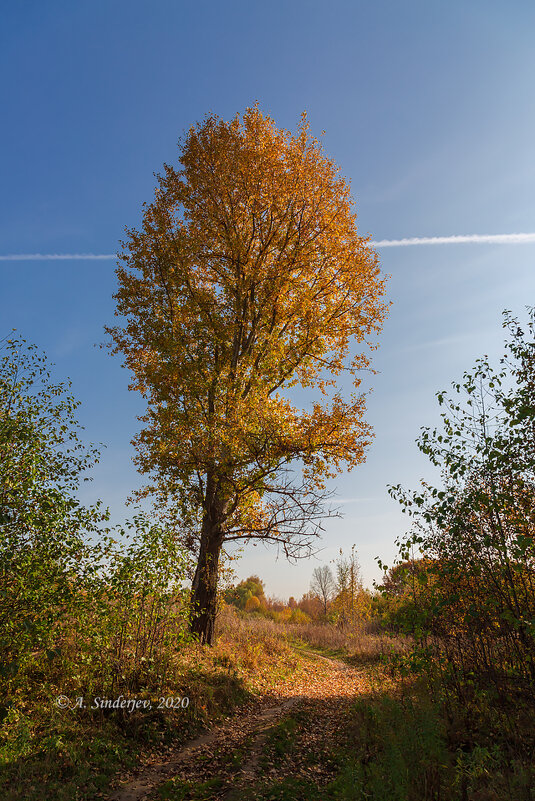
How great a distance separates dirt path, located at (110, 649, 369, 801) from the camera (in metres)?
6.46

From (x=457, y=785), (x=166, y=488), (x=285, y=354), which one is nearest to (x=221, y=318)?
(x=285, y=354)

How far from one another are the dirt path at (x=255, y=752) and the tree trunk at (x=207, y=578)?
2500 mm

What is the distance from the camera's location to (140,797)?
600cm

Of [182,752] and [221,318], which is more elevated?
[221,318]

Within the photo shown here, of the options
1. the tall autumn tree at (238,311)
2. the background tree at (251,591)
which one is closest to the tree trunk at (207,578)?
the tall autumn tree at (238,311)

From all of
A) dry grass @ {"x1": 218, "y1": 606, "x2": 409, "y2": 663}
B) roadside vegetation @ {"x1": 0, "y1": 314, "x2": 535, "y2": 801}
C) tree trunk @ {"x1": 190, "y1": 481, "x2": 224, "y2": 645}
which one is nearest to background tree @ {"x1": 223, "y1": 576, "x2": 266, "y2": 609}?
dry grass @ {"x1": 218, "y1": 606, "x2": 409, "y2": 663}

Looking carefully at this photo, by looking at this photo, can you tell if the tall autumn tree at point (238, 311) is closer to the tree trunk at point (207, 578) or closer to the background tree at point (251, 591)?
the tree trunk at point (207, 578)

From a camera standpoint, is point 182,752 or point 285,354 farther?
point 285,354

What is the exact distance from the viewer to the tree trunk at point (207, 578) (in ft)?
40.7

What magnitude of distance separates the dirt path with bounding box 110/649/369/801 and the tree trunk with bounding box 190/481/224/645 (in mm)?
2500

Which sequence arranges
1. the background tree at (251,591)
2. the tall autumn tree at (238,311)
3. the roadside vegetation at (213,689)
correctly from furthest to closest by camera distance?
the background tree at (251,591) → the tall autumn tree at (238,311) → the roadside vegetation at (213,689)

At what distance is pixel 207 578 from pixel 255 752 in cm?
532

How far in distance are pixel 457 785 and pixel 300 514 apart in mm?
7380

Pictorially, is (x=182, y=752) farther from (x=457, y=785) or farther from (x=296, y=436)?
(x=296, y=436)
